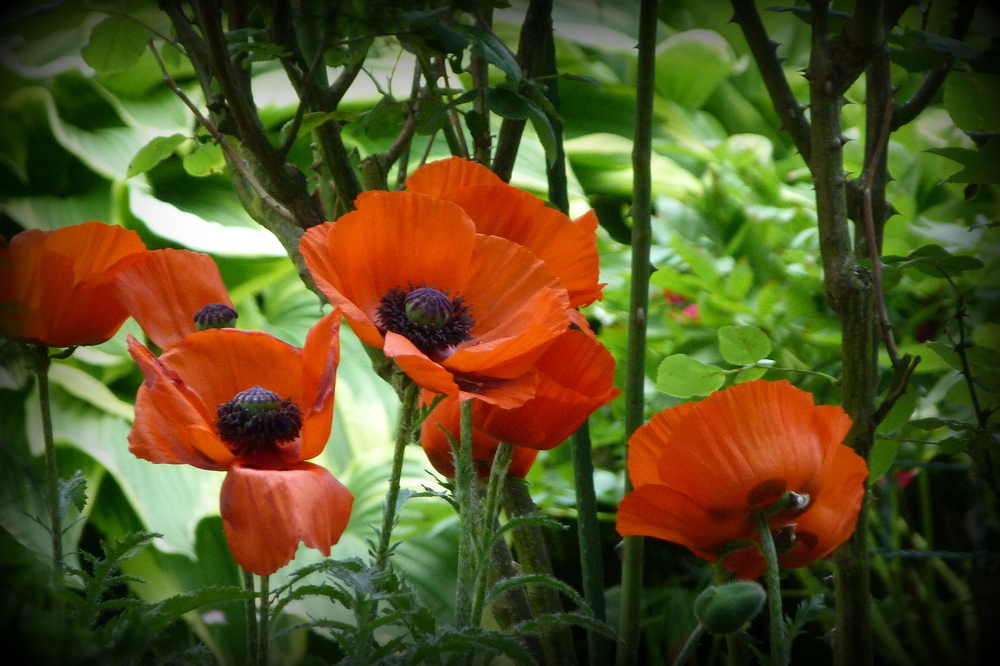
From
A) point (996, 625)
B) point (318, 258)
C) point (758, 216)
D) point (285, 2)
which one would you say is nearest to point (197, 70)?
point (285, 2)

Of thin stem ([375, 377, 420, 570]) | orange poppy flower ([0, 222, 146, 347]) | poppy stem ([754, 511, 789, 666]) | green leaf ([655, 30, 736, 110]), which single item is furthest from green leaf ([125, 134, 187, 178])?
green leaf ([655, 30, 736, 110])

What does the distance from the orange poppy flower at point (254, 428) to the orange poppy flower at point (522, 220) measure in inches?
3.7

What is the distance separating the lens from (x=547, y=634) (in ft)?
1.55

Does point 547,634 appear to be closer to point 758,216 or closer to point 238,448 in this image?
point 238,448

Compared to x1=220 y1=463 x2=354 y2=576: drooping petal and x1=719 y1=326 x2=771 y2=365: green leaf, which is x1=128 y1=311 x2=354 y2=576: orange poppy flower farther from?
x1=719 y1=326 x2=771 y2=365: green leaf

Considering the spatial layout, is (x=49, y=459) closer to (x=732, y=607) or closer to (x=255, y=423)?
(x=255, y=423)

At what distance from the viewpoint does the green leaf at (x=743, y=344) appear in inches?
18.6

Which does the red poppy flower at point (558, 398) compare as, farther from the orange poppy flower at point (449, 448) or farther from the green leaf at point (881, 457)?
the green leaf at point (881, 457)

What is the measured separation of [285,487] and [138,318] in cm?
11

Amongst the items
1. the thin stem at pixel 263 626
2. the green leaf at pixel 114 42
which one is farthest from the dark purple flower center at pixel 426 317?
the green leaf at pixel 114 42

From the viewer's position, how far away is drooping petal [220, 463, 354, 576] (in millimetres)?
296

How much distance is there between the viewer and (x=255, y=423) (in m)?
0.34

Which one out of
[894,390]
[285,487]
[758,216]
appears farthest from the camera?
[758,216]

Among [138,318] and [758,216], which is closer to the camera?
[138,318]
